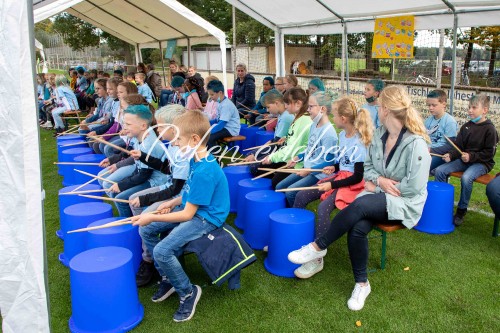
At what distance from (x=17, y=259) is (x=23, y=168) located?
461mm

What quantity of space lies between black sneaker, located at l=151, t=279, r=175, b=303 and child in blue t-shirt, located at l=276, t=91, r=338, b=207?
1.41 m

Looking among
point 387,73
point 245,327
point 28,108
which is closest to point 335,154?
point 245,327

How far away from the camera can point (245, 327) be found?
2580mm

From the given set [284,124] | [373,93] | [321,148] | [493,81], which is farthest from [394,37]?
[493,81]

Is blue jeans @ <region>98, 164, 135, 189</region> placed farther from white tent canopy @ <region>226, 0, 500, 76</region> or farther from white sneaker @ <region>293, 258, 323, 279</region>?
white tent canopy @ <region>226, 0, 500, 76</region>

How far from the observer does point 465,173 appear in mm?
3998

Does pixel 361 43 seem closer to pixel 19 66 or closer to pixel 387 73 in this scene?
pixel 387 73

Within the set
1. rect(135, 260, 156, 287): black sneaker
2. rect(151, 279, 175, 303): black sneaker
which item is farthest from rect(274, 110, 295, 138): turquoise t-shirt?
rect(151, 279, 175, 303): black sneaker

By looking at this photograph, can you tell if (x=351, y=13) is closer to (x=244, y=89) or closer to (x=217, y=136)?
(x=217, y=136)

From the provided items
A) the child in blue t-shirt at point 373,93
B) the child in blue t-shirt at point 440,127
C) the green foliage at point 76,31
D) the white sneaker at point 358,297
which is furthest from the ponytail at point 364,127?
the green foliage at point 76,31

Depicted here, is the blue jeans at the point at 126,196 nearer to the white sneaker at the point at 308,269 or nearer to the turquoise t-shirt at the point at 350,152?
the white sneaker at the point at 308,269

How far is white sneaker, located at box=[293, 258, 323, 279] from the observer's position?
3076 mm

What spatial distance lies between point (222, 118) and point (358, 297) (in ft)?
12.4

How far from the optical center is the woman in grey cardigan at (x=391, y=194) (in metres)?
2.73
